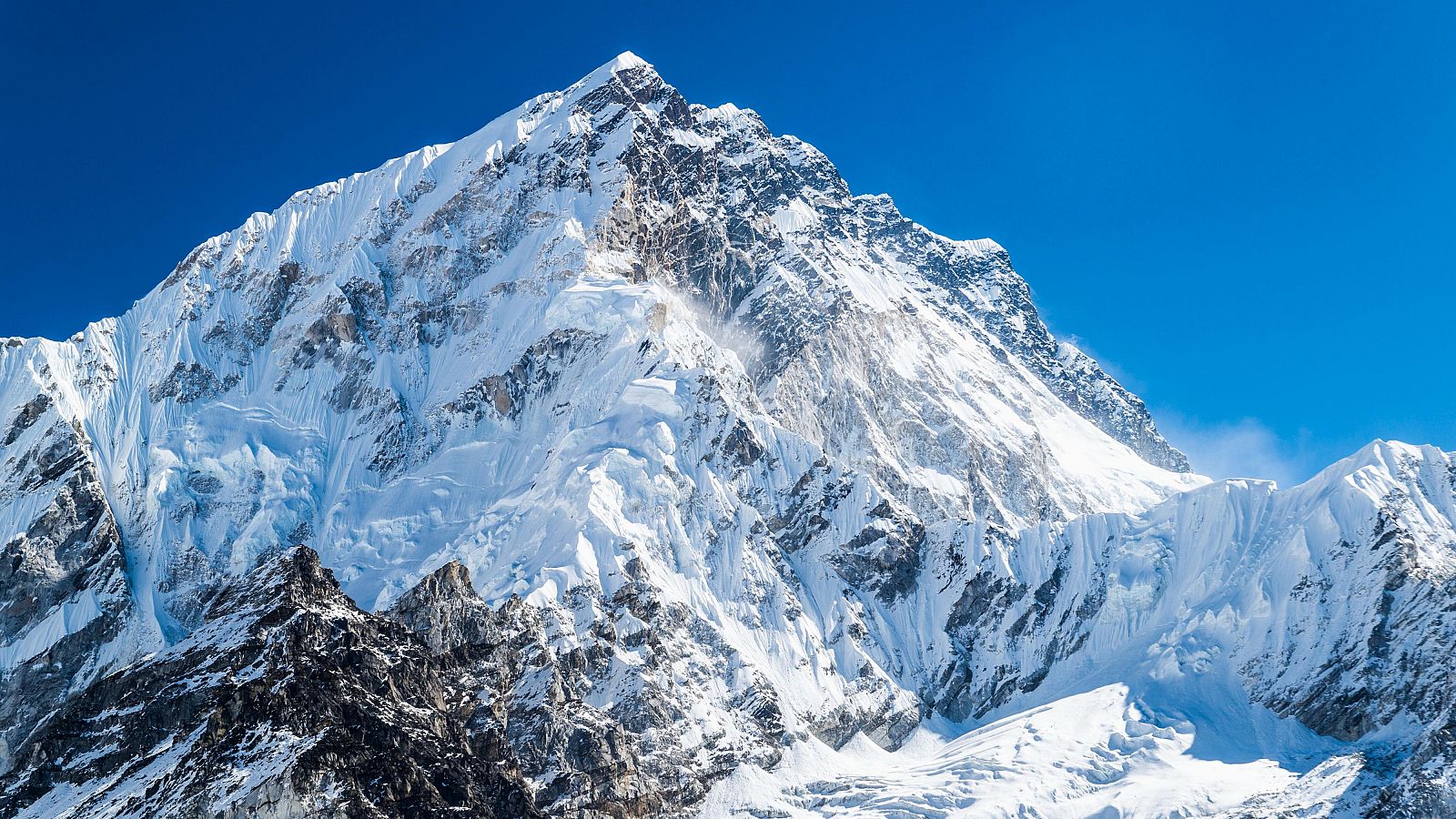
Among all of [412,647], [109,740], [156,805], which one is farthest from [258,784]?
[412,647]

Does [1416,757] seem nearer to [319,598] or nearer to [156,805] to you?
[319,598]

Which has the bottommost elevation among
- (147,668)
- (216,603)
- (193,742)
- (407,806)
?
(407,806)

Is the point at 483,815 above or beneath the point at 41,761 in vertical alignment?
beneath

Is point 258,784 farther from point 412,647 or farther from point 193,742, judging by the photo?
point 412,647

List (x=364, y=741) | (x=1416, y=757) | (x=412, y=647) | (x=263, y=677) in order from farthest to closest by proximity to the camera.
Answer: (x=1416, y=757)
(x=412, y=647)
(x=263, y=677)
(x=364, y=741)

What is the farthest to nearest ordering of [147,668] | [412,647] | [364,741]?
[412,647]
[147,668]
[364,741]

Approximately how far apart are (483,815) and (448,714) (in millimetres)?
30782

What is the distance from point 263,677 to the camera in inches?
5389

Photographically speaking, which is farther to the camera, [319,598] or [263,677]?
[319,598]

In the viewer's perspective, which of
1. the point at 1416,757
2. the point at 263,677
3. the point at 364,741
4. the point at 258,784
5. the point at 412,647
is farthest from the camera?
the point at 1416,757

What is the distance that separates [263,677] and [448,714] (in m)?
31.8

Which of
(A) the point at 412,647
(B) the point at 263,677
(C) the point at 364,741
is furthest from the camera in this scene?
(A) the point at 412,647

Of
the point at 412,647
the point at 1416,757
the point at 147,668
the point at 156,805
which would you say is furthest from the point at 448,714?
the point at 1416,757

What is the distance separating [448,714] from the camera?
16538 centimetres
